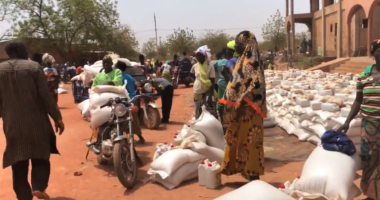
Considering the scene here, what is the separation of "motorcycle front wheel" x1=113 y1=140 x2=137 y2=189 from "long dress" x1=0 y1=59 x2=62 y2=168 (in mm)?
827

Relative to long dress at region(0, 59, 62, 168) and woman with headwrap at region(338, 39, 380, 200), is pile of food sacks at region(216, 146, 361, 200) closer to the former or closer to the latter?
woman with headwrap at region(338, 39, 380, 200)

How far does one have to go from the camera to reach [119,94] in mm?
5477

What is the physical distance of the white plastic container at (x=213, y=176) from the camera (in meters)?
4.35

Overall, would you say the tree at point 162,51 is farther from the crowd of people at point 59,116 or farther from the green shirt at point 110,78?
the crowd of people at point 59,116

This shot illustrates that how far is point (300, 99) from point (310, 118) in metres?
0.58

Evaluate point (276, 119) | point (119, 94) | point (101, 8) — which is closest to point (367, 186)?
point (119, 94)

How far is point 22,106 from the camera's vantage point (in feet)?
12.5

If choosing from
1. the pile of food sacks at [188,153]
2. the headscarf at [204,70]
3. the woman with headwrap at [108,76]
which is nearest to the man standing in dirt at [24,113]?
the pile of food sacks at [188,153]

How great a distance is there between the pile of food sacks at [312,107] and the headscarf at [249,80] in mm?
1904

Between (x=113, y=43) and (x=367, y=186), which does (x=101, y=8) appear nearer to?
(x=113, y=43)

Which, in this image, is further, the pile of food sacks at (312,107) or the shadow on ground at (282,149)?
the pile of food sacks at (312,107)

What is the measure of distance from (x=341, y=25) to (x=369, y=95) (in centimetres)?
1850

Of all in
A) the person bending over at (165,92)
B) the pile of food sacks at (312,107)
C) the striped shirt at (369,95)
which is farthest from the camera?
the person bending over at (165,92)

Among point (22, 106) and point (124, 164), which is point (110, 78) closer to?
point (124, 164)
